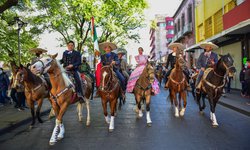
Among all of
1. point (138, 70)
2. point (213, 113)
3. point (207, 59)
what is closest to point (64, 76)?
point (138, 70)

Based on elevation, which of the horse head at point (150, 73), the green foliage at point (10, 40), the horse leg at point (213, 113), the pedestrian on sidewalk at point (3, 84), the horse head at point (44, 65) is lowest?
the horse leg at point (213, 113)

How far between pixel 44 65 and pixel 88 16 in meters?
13.3

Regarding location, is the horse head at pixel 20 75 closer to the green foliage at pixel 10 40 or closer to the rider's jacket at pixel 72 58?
the rider's jacket at pixel 72 58

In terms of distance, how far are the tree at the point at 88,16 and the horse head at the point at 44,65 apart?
8976 mm

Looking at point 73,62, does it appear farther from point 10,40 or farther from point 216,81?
point 10,40

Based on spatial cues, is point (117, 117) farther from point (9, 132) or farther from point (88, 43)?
point (88, 43)

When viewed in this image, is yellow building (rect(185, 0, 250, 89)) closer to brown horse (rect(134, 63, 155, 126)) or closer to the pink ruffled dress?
the pink ruffled dress

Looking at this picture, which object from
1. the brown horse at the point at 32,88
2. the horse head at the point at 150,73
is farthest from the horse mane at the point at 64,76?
the horse head at the point at 150,73

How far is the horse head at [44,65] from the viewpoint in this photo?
722cm

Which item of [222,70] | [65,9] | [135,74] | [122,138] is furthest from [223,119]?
[65,9]

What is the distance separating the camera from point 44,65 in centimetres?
739

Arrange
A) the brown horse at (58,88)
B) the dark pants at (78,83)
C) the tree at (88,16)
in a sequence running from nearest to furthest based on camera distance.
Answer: the brown horse at (58,88), the dark pants at (78,83), the tree at (88,16)

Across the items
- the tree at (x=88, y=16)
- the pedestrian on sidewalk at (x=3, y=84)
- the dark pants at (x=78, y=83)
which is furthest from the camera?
the tree at (x=88, y=16)

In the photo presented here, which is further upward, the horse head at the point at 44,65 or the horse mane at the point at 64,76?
the horse head at the point at 44,65
